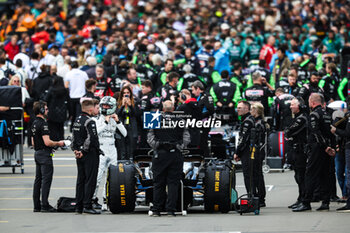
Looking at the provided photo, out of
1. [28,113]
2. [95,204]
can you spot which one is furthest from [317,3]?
[95,204]

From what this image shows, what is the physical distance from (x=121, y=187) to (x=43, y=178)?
1.68 meters

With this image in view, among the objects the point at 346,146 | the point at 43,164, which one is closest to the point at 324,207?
the point at 346,146

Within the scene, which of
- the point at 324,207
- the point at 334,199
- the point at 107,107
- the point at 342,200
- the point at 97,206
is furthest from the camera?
the point at 334,199

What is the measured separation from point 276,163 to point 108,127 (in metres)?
6.15

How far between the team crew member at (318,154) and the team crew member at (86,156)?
3.56 metres

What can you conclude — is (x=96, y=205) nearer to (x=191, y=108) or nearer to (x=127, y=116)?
(x=127, y=116)

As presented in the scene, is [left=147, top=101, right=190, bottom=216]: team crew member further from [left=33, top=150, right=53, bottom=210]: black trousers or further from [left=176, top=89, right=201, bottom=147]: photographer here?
[left=176, top=89, right=201, bottom=147]: photographer

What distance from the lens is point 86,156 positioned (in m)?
16.1

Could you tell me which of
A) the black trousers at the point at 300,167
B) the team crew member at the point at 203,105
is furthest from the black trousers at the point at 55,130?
the black trousers at the point at 300,167

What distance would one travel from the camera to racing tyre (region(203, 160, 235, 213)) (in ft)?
51.8

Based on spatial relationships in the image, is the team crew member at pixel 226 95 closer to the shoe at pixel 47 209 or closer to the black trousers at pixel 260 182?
the black trousers at pixel 260 182

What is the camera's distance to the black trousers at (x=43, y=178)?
16594mm

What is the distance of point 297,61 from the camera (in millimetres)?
27422

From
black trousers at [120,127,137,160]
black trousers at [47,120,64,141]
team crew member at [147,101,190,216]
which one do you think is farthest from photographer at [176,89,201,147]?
black trousers at [47,120,64,141]
